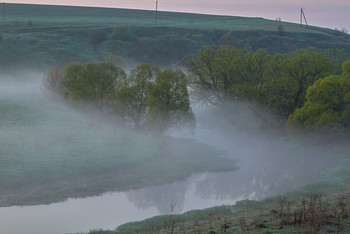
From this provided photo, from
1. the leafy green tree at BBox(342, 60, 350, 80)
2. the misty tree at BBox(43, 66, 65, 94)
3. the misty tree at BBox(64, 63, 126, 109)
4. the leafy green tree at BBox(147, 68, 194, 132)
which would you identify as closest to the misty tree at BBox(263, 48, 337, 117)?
the leafy green tree at BBox(342, 60, 350, 80)

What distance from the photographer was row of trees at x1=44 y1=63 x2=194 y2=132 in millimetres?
43312

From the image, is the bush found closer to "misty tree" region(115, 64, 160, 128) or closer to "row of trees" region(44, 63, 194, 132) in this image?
"row of trees" region(44, 63, 194, 132)

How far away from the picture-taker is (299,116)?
148 feet

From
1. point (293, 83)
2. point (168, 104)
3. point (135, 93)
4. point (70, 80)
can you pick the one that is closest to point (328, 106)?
point (293, 83)

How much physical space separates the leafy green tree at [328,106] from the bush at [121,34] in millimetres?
85702

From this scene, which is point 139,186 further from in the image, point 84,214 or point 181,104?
point 181,104

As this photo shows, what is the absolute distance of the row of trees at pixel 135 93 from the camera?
1705 inches

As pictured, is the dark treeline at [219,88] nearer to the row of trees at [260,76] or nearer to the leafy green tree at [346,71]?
the row of trees at [260,76]

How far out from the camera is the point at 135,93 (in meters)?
47.8

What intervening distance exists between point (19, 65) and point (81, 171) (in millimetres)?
72186

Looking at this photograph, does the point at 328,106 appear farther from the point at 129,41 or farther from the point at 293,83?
the point at 129,41

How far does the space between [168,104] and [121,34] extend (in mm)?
84525

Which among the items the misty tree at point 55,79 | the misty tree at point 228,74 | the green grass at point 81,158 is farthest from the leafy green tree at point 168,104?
the misty tree at point 55,79

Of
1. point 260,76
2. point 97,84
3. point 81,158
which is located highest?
point 260,76
